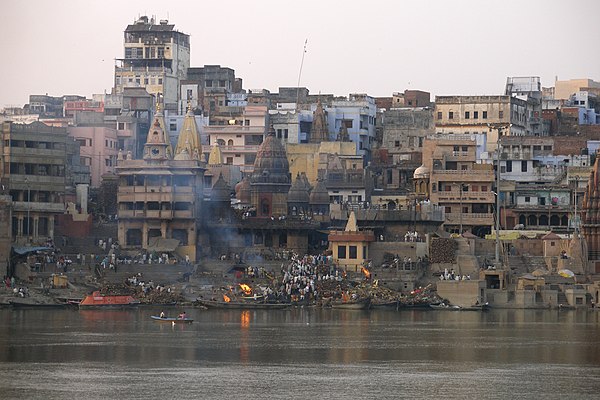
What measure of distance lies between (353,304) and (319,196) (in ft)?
59.7

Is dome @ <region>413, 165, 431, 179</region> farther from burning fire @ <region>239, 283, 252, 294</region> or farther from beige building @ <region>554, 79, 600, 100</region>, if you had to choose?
beige building @ <region>554, 79, 600, 100</region>

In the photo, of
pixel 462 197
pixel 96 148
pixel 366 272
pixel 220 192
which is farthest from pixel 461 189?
pixel 96 148

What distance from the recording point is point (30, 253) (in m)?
110

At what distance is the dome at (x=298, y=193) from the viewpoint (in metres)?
121

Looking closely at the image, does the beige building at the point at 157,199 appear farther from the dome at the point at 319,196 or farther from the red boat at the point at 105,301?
the red boat at the point at 105,301

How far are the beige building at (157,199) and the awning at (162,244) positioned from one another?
140 mm

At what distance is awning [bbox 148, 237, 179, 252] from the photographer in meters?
112

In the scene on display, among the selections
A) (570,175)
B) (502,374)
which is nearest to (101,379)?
(502,374)

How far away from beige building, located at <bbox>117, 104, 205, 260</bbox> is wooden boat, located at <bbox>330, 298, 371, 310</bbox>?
44.9ft

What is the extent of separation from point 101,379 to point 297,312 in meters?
35.4

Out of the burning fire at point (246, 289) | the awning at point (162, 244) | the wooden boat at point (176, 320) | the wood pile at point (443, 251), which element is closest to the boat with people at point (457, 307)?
the wood pile at point (443, 251)

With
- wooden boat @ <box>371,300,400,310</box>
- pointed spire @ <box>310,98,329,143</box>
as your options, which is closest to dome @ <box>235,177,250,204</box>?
pointed spire @ <box>310,98,329,143</box>

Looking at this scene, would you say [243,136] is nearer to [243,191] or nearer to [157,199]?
[243,191]

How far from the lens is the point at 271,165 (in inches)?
4813
